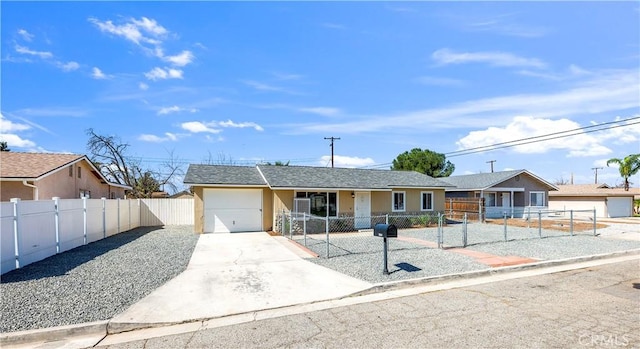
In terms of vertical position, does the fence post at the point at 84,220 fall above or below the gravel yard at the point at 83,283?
above

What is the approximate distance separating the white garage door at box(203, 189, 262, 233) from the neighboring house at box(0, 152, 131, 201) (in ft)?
21.9

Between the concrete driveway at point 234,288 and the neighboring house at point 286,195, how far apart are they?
6.00 metres

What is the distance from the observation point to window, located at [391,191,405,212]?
1984 cm

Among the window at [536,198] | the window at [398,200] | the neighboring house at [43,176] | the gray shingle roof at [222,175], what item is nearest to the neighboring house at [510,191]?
the window at [536,198]

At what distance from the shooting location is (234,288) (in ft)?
22.8

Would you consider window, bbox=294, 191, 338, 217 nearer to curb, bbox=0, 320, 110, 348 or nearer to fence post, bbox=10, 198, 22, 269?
fence post, bbox=10, 198, 22, 269

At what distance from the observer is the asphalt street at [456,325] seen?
4.50 metres

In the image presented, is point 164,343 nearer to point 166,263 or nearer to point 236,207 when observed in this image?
point 166,263

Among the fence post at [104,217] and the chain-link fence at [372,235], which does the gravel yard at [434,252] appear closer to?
the chain-link fence at [372,235]

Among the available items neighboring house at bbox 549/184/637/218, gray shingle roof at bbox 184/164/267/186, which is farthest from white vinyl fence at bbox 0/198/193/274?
neighboring house at bbox 549/184/637/218

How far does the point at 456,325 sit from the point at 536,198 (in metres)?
28.1

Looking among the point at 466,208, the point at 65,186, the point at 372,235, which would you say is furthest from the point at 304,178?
the point at 466,208

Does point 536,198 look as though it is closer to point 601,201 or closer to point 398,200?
point 601,201

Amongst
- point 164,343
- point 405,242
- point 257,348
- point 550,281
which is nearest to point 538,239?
point 405,242
